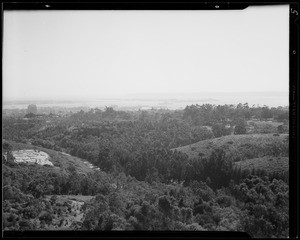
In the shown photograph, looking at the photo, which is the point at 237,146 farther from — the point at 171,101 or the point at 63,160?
the point at 63,160

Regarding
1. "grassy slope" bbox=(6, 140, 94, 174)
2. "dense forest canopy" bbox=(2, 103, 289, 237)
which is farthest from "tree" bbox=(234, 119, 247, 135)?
"grassy slope" bbox=(6, 140, 94, 174)

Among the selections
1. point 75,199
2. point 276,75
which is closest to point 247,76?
point 276,75

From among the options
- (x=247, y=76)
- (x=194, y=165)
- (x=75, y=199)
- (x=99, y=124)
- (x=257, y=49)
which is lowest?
(x=75, y=199)

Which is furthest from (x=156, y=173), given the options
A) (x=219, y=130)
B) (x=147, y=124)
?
(x=219, y=130)

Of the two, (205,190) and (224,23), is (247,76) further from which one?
(205,190)

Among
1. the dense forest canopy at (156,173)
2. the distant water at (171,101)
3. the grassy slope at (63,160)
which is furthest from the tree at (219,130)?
the grassy slope at (63,160)
